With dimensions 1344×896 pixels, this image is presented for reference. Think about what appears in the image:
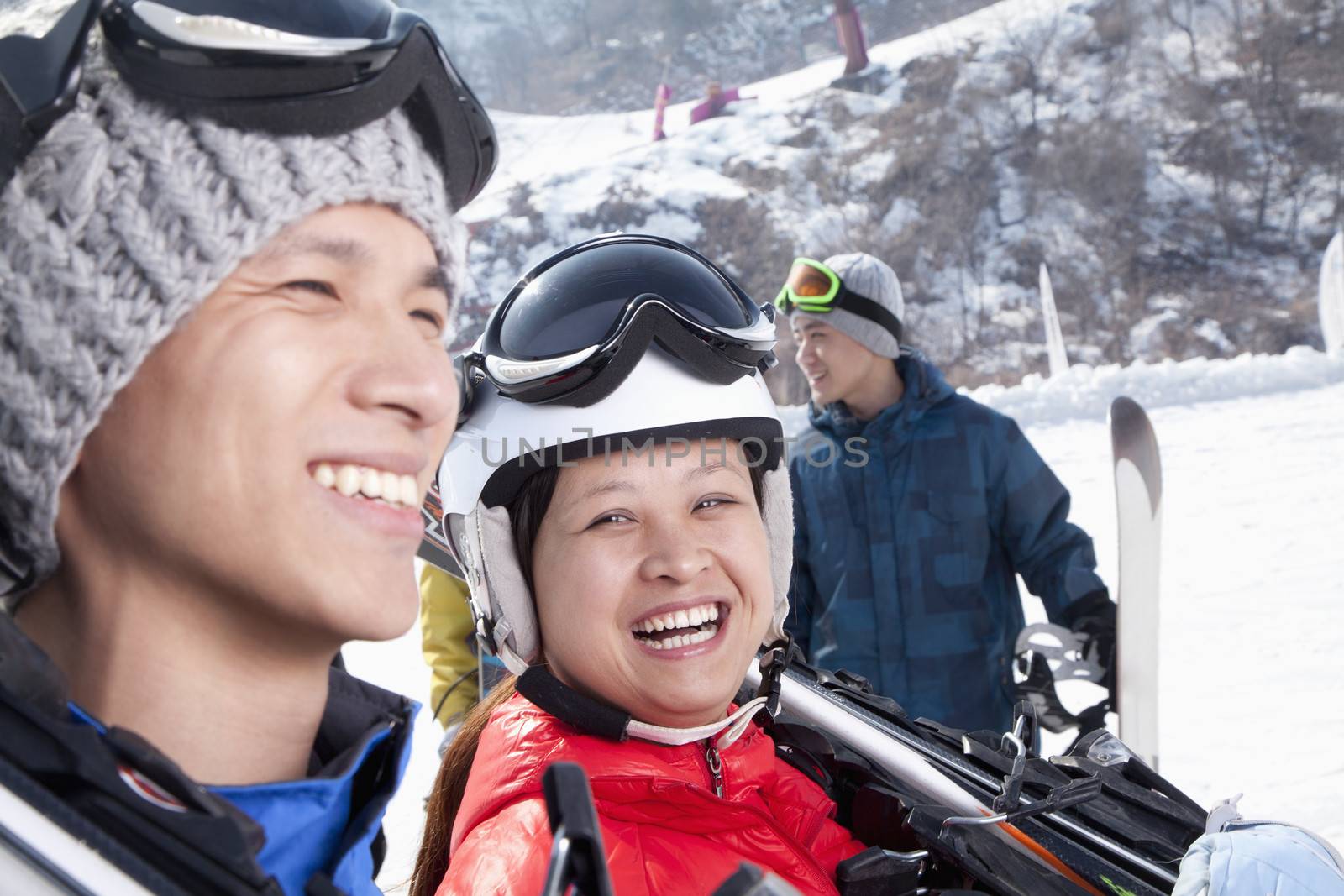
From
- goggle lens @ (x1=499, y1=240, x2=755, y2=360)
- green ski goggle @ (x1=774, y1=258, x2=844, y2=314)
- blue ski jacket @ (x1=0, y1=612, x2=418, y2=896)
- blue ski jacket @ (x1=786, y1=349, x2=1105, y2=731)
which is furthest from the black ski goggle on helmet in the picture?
green ski goggle @ (x1=774, y1=258, x2=844, y2=314)

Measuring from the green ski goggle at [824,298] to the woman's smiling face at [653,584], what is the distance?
221cm

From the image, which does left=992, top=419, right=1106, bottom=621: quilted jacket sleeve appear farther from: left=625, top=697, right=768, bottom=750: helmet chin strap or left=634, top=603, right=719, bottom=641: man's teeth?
left=634, top=603, right=719, bottom=641: man's teeth

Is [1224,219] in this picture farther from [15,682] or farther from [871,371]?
[15,682]

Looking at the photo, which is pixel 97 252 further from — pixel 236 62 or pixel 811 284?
pixel 811 284

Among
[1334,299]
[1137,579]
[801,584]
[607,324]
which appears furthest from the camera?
[1334,299]

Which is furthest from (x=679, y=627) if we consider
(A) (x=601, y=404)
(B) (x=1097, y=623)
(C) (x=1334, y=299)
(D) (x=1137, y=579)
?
(C) (x=1334, y=299)

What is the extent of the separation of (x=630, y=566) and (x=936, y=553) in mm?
2139

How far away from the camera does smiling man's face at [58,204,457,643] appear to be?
2.94ft

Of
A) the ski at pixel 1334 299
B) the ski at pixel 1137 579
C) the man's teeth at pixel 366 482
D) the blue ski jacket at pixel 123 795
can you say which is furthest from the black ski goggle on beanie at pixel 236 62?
the ski at pixel 1334 299

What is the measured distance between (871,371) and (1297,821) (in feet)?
7.66

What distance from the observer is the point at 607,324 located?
1.88 metres

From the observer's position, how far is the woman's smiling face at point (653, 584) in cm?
167

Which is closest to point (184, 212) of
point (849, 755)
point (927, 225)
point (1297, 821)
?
point (849, 755)

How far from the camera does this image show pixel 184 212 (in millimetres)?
922
